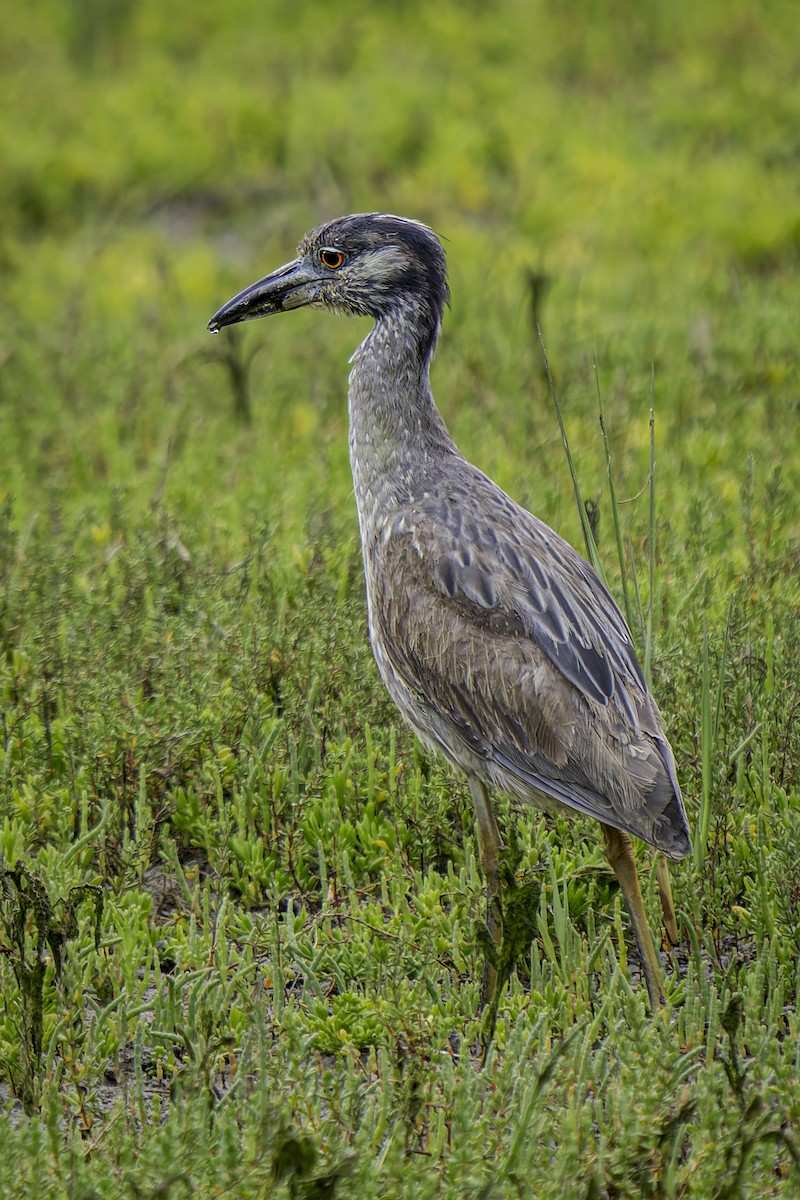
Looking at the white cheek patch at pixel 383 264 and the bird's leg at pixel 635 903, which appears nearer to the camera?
the bird's leg at pixel 635 903

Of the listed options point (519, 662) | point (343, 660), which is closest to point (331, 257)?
point (343, 660)

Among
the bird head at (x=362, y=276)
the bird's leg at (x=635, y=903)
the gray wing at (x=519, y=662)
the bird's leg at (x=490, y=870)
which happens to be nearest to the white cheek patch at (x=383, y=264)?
the bird head at (x=362, y=276)

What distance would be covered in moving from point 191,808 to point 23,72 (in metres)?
11.0

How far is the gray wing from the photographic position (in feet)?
13.5

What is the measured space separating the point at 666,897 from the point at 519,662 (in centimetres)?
85

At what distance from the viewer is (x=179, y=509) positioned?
7066mm

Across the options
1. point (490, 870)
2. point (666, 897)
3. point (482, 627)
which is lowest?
point (666, 897)

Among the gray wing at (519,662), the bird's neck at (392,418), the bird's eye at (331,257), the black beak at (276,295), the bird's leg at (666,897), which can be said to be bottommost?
the bird's leg at (666,897)

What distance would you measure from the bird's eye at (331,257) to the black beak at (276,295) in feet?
0.26

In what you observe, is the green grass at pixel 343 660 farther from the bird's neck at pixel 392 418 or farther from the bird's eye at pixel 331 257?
the bird's eye at pixel 331 257

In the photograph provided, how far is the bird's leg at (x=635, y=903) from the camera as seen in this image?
398 centimetres

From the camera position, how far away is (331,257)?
5.37m

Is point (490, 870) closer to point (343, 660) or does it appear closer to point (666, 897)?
point (666, 897)

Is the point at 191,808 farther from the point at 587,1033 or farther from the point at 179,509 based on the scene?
the point at 179,509
